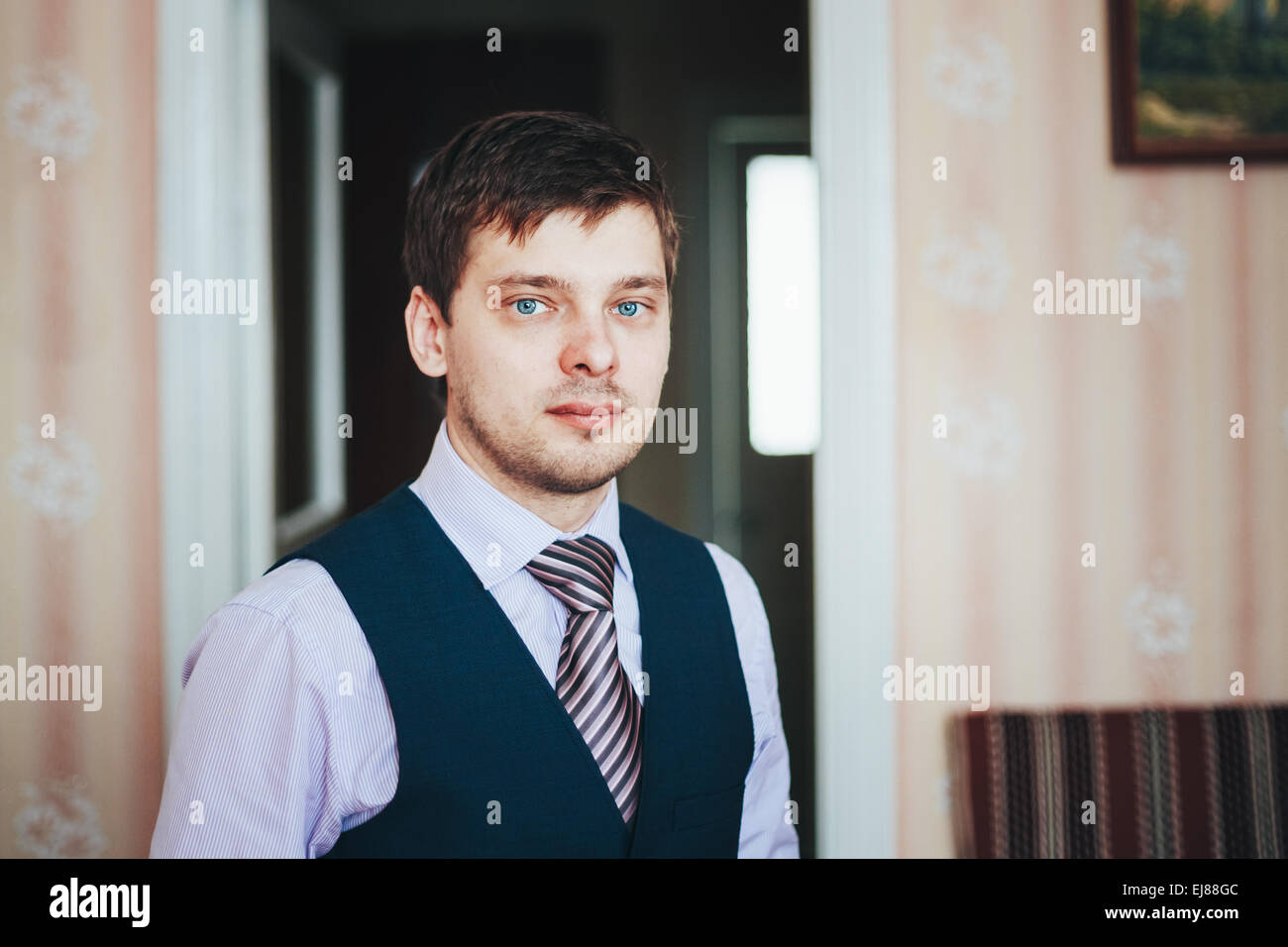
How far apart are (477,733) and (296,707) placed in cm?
22

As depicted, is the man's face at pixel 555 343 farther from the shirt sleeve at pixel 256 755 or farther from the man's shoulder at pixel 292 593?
the shirt sleeve at pixel 256 755

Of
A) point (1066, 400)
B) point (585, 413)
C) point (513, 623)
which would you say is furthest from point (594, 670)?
point (1066, 400)

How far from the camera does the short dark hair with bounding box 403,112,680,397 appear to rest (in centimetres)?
127

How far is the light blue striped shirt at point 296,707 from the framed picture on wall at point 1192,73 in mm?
1124

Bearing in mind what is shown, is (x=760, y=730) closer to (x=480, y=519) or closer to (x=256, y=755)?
(x=480, y=519)

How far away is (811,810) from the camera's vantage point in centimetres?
144

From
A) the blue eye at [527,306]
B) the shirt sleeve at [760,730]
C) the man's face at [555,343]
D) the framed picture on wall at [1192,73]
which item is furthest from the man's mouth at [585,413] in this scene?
the framed picture on wall at [1192,73]

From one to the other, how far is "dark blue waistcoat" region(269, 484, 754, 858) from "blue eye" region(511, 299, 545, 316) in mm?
292

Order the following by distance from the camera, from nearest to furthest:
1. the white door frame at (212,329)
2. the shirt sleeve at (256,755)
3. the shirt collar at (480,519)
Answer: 1. the shirt sleeve at (256,755)
2. the shirt collar at (480,519)
3. the white door frame at (212,329)

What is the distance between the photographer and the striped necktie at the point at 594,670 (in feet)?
4.13

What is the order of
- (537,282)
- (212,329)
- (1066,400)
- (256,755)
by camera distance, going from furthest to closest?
1. (1066,400)
2. (212,329)
3. (537,282)
4. (256,755)

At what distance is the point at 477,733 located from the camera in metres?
1.21

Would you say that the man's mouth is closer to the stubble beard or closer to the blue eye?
the stubble beard

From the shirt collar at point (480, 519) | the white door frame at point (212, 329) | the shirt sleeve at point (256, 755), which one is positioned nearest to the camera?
the shirt sleeve at point (256, 755)
